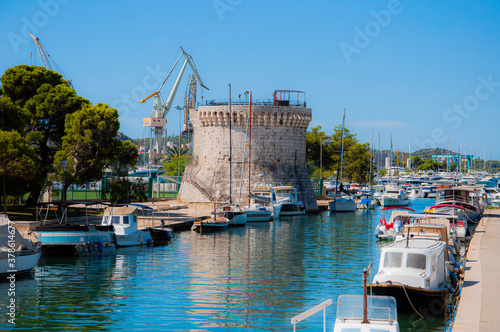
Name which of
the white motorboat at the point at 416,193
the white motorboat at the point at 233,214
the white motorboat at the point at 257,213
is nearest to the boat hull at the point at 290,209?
the white motorboat at the point at 257,213

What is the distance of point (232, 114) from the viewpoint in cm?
5297

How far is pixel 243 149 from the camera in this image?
53594mm

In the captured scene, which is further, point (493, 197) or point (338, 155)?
point (338, 155)

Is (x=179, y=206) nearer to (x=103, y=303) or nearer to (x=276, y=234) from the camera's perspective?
(x=276, y=234)

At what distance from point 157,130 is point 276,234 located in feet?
248

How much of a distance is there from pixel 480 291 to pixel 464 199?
98.8ft

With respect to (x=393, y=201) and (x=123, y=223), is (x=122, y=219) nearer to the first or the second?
(x=123, y=223)

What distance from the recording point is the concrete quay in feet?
44.1

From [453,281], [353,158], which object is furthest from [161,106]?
[453,281]

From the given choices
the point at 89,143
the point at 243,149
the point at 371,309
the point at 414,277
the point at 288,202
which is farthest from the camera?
the point at 243,149

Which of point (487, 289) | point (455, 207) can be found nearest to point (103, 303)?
point (487, 289)

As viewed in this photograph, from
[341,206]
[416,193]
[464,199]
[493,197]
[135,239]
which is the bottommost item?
[135,239]

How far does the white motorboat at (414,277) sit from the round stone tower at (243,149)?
113 feet

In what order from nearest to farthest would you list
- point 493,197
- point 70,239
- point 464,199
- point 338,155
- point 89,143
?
point 70,239
point 89,143
point 464,199
point 493,197
point 338,155
